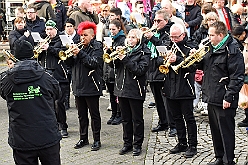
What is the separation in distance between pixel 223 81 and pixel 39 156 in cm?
267

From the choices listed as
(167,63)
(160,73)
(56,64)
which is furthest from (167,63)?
(56,64)

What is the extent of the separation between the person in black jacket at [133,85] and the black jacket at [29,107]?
2190mm

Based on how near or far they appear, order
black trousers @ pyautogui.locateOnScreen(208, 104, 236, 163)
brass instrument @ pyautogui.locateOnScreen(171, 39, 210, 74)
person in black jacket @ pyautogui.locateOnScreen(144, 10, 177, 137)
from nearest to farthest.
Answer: black trousers @ pyautogui.locateOnScreen(208, 104, 236, 163)
brass instrument @ pyautogui.locateOnScreen(171, 39, 210, 74)
person in black jacket @ pyautogui.locateOnScreen(144, 10, 177, 137)

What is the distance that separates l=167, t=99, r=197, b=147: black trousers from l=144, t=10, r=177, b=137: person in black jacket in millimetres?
562

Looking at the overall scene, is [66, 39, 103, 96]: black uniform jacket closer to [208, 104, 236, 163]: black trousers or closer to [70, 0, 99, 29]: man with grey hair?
[208, 104, 236, 163]: black trousers

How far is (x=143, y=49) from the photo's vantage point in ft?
25.5

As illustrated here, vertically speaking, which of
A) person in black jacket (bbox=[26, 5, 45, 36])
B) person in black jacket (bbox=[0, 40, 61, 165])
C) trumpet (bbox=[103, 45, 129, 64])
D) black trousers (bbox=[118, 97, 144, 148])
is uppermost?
person in black jacket (bbox=[26, 5, 45, 36])

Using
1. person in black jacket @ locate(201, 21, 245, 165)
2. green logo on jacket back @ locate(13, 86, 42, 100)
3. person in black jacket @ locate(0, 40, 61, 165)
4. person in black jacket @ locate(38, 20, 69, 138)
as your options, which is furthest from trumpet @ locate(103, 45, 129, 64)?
green logo on jacket back @ locate(13, 86, 42, 100)

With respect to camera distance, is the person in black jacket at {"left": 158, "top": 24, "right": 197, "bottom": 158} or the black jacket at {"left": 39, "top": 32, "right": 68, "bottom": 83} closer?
the person in black jacket at {"left": 158, "top": 24, "right": 197, "bottom": 158}

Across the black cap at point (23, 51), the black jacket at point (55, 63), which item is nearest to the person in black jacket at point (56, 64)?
the black jacket at point (55, 63)

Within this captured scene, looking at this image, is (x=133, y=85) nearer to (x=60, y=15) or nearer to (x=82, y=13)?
(x=82, y=13)

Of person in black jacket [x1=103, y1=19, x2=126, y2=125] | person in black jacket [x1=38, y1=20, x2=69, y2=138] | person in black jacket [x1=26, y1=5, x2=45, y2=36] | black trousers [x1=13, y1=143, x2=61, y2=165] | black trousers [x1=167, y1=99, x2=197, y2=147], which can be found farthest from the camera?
person in black jacket [x1=26, y1=5, x2=45, y2=36]

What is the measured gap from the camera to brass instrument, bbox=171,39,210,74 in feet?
23.1

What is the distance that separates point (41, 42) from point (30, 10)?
2.12 m
